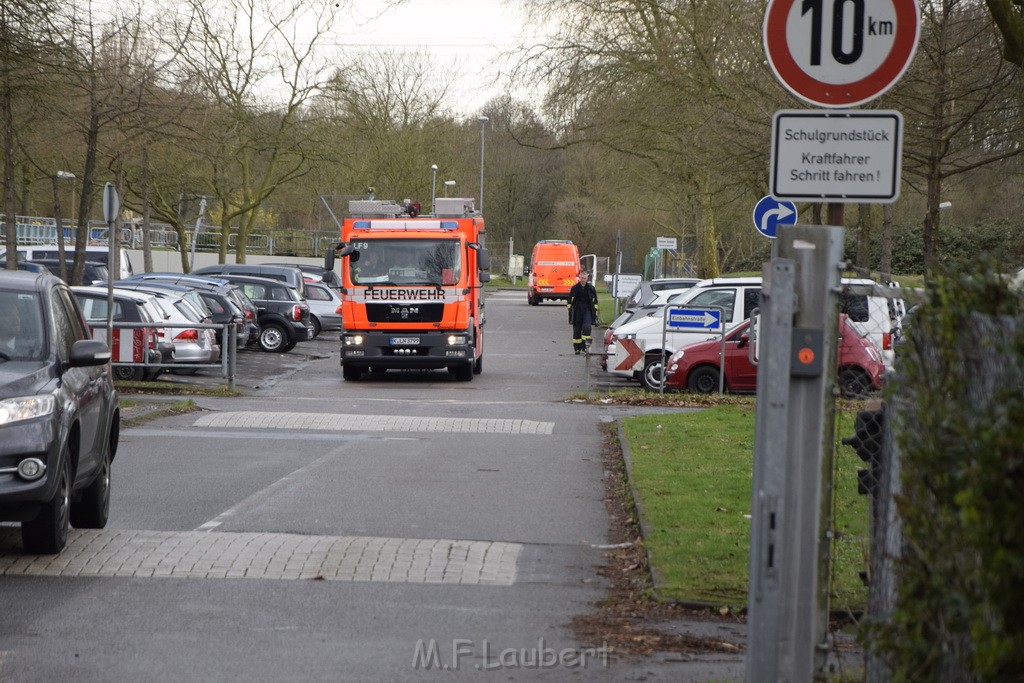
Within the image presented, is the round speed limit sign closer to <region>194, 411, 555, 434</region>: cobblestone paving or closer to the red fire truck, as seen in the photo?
<region>194, 411, 555, 434</region>: cobblestone paving

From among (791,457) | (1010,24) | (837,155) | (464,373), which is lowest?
(464,373)

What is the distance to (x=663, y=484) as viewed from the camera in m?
11.1

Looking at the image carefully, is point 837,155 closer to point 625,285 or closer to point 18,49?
point 18,49

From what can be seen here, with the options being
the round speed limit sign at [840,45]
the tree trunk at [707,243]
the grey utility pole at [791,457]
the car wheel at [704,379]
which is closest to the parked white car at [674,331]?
the car wheel at [704,379]

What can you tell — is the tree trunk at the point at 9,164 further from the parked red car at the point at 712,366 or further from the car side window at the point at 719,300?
the car side window at the point at 719,300

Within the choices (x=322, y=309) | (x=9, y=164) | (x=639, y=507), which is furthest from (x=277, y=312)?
(x=639, y=507)

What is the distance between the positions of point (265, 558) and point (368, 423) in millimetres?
8893

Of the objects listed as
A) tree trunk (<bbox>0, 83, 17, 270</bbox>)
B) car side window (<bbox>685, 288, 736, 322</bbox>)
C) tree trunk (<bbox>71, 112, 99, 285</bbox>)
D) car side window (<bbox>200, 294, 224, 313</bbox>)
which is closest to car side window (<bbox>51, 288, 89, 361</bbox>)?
tree trunk (<bbox>0, 83, 17, 270</bbox>)

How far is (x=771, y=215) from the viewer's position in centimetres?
2109

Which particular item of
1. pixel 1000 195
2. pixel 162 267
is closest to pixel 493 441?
pixel 1000 195

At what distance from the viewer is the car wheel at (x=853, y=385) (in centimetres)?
528

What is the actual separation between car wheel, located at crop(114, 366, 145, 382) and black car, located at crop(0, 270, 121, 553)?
13564mm

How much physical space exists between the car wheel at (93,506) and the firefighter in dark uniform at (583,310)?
19862mm

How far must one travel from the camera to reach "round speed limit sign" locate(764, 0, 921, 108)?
5.34 meters
